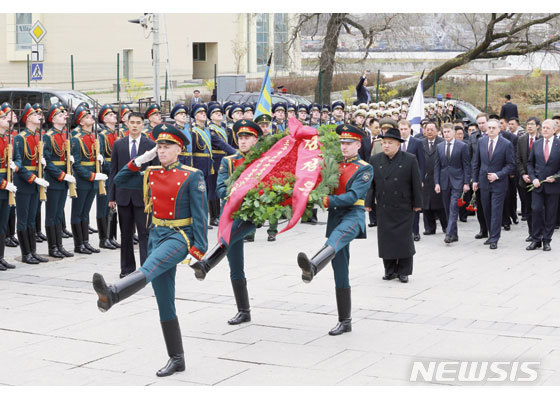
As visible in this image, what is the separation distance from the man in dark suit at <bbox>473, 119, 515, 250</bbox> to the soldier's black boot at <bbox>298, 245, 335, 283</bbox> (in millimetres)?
6105

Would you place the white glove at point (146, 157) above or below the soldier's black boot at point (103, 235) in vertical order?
above

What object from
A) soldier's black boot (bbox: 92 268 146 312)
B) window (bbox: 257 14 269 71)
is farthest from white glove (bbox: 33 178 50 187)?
window (bbox: 257 14 269 71)

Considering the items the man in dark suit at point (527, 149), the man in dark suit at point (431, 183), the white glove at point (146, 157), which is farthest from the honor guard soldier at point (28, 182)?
the man in dark suit at point (527, 149)

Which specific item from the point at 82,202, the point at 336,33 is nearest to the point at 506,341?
the point at 82,202

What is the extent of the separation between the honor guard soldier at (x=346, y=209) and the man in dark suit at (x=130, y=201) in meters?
3.09

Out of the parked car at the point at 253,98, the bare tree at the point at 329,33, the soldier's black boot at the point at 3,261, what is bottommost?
the soldier's black boot at the point at 3,261

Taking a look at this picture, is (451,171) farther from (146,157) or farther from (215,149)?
(146,157)

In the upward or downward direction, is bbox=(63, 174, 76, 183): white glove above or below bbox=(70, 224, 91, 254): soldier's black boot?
above

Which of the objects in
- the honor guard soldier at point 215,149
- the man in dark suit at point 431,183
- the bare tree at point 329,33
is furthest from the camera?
the bare tree at point 329,33

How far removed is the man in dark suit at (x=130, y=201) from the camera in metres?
10.7

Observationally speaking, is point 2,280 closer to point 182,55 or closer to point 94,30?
point 94,30

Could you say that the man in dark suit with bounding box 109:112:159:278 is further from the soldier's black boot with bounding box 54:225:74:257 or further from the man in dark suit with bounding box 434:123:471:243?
the man in dark suit with bounding box 434:123:471:243

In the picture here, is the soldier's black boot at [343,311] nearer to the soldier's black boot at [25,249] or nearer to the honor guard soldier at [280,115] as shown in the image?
the soldier's black boot at [25,249]

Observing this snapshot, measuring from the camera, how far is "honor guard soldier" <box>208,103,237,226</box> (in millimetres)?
14867
